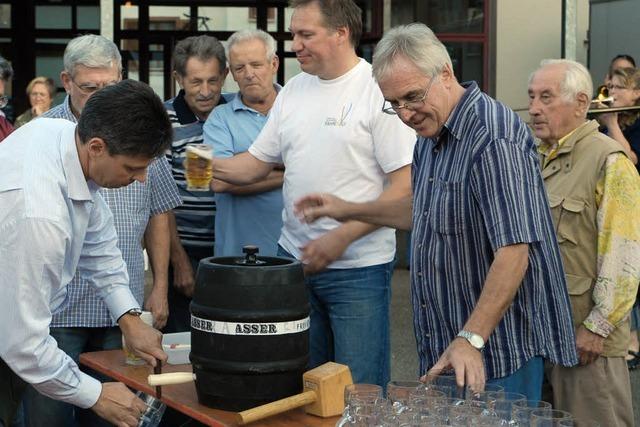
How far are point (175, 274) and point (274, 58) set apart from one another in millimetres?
1131

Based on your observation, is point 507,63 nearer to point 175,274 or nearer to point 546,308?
point 175,274

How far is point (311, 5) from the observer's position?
4641 millimetres

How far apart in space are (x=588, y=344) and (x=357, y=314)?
3.01ft

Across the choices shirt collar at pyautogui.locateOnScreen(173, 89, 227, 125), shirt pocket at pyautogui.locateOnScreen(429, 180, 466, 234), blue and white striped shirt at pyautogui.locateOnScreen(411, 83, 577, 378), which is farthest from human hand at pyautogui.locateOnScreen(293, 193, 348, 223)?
shirt collar at pyautogui.locateOnScreen(173, 89, 227, 125)

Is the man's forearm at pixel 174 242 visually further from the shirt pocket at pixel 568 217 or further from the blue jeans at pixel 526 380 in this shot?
the blue jeans at pixel 526 380

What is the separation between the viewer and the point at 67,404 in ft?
15.3

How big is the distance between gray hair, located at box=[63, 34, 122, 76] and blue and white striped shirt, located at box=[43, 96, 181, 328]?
20 centimetres

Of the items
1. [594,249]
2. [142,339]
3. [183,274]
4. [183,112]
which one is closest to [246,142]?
[183,112]

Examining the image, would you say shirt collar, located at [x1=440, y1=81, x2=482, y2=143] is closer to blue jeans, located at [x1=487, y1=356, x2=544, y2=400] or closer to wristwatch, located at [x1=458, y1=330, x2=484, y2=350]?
wristwatch, located at [x1=458, y1=330, x2=484, y2=350]

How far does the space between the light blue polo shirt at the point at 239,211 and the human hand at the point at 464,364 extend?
1.89 metres

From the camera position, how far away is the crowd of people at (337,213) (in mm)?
3371

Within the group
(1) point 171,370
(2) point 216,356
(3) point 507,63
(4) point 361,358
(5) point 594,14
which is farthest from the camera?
(3) point 507,63

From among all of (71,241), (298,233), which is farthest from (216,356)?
(298,233)

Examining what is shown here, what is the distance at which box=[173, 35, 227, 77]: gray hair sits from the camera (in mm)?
5469
